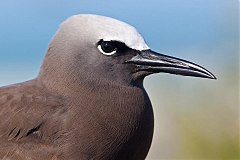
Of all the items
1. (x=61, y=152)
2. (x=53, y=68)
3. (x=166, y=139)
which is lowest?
(x=166, y=139)

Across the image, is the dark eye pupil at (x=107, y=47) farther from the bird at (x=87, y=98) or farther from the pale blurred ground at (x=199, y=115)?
the pale blurred ground at (x=199, y=115)

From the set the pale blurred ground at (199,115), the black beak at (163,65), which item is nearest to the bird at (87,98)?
the black beak at (163,65)

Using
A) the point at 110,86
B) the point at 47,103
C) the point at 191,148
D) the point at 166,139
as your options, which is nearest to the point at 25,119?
A: the point at 47,103

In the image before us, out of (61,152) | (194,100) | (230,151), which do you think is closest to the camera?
(61,152)

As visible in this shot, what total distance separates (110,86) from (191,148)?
2.63 m

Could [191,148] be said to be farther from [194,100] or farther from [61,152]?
[61,152]

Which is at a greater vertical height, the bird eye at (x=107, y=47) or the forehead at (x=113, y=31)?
the forehead at (x=113, y=31)

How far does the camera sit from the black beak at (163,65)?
203 inches

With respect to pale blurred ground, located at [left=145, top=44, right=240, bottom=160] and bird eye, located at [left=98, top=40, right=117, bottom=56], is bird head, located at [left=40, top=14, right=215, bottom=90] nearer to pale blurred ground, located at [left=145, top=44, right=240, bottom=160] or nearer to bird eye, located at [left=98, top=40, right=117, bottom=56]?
bird eye, located at [left=98, top=40, right=117, bottom=56]

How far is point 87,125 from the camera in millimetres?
4961

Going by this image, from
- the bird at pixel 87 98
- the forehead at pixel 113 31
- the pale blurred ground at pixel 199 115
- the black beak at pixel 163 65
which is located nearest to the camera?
the bird at pixel 87 98

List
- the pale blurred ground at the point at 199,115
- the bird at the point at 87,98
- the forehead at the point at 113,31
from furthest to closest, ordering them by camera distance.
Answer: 1. the pale blurred ground at the point at 199,115
2. the forehead at the point at 113,31
3. the bird at the point at 87,98

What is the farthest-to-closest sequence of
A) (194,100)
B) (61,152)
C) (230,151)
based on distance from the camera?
(194,100), (230,151), (61,152)

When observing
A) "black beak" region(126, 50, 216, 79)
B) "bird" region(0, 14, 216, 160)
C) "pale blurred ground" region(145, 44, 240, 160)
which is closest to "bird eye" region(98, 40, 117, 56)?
"bird" region(0, 14, 216, 160)
